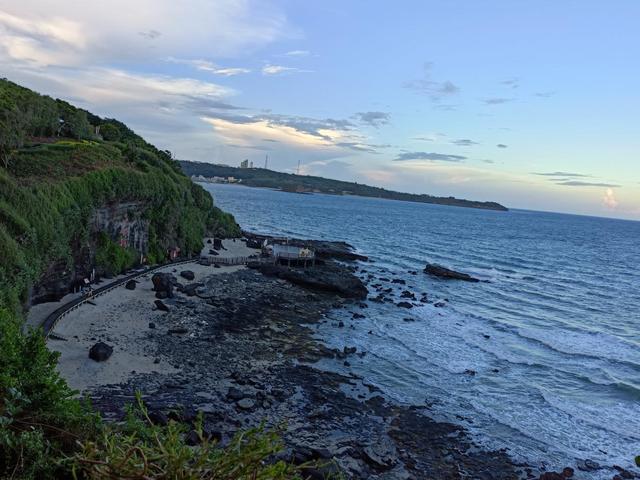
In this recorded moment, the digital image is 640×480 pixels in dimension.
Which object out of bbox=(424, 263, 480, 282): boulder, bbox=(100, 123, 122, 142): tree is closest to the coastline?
bbox=(424, 263, 480, 282): boulder

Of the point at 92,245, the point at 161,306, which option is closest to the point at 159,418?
the point at 161,306

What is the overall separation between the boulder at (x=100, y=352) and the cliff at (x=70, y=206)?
378cm

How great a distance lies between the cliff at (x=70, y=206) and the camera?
2503 centimetres

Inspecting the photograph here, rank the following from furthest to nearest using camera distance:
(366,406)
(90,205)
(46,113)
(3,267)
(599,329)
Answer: (46,113), (599,329), (90,205), (366,406), (3,267)

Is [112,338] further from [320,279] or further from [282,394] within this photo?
[320,279]

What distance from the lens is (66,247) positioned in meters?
30.9

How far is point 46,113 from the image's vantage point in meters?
49.2

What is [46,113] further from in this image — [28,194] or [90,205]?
[28,194]

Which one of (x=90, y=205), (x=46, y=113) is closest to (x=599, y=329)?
(x=90, y=205)

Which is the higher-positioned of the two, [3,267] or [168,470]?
[168,470]

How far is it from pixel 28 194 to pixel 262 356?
15.6m

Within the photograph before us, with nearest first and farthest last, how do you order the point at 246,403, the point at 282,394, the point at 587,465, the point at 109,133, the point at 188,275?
1. the point at 587,465
2. the point at 246,403
3. the point at 282,394
4. the point at 188,275
5. the point at 109,133

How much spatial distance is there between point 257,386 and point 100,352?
7522 millimetres

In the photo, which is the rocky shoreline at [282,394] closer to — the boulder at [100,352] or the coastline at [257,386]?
the coastline at [257,386]
